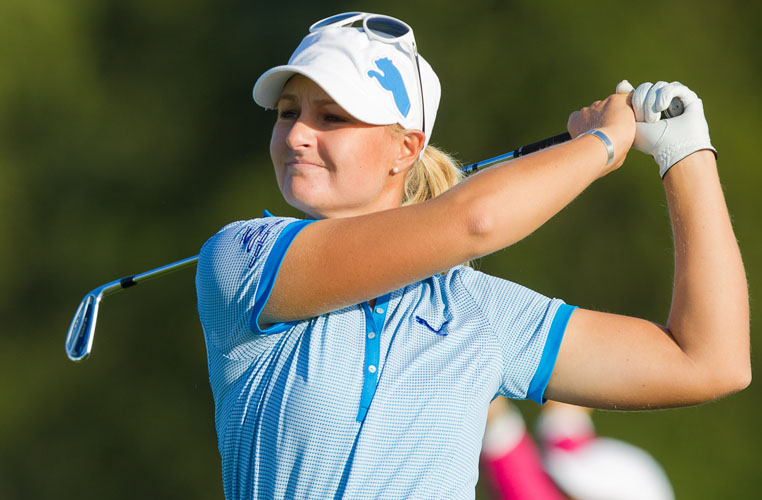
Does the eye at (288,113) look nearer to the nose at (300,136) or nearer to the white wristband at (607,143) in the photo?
the nose at (300,136)

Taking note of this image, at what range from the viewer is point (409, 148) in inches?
68.4

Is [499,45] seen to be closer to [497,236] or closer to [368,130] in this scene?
[368,130]

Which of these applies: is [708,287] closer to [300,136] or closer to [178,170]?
[300,136]

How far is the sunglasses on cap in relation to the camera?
1716mm

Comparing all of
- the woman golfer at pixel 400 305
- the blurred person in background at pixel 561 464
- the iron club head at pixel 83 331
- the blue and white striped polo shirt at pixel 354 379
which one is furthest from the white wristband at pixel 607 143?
the blurred person in background at pixel 561 464

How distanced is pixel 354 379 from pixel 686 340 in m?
0.51

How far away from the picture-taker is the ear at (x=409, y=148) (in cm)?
171

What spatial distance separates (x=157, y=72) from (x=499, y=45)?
167cm

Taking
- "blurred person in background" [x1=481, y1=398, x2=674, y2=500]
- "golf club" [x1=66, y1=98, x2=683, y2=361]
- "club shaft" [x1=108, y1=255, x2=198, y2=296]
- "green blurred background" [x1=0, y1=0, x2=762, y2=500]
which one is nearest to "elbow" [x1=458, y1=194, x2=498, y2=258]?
"golf club" [x1=66, y1=98, x2=683, y2=361]

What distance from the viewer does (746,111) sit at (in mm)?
3340

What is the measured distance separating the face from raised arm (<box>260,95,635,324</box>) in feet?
0.55

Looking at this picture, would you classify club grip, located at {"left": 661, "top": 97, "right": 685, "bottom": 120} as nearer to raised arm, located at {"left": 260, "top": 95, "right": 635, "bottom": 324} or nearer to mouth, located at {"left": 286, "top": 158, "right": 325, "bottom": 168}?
raised arm, located at {"left": 260, "top": 95, "right": 635, "bottom": 324}

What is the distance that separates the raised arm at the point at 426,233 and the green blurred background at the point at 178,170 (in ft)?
7.17

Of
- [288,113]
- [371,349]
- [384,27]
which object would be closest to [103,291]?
[288,113]
